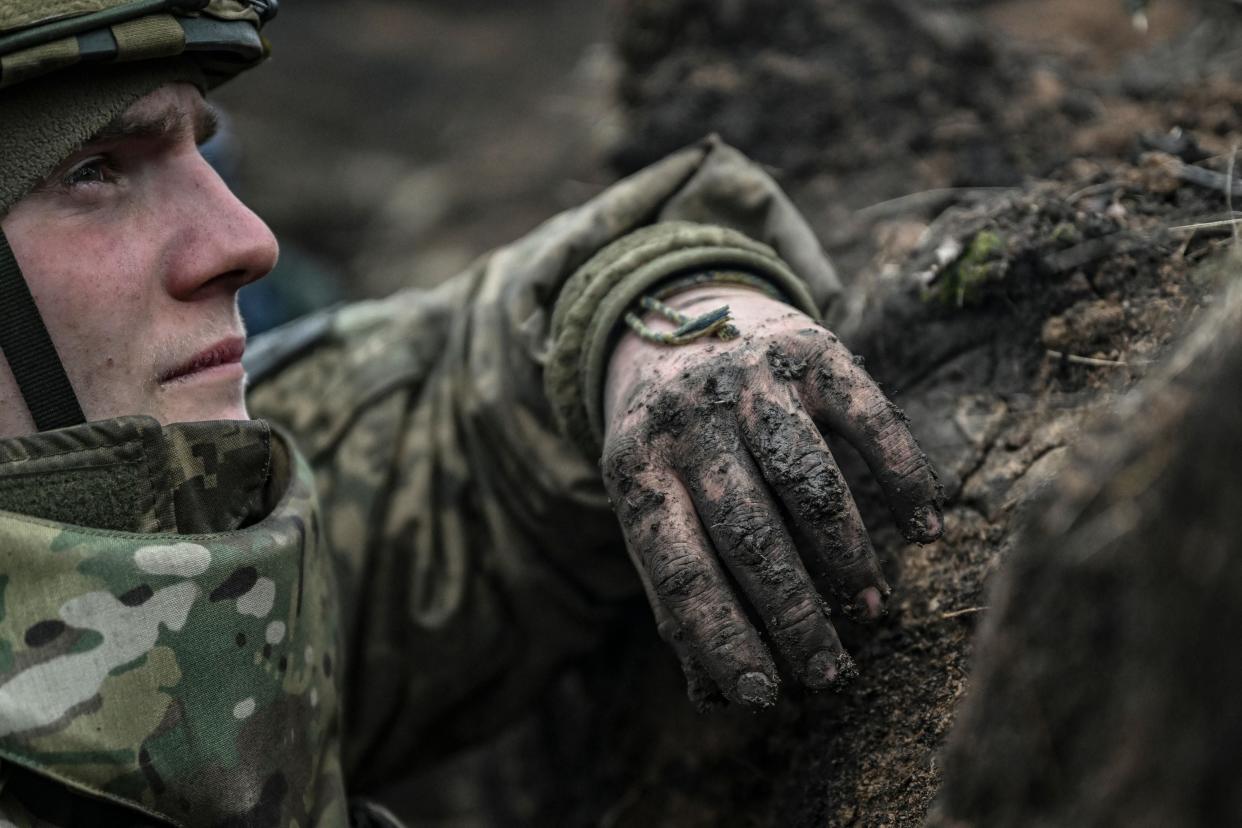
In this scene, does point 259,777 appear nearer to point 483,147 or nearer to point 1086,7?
point 1086,7

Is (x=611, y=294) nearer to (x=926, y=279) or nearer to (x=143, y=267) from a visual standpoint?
(x=926, y=279)

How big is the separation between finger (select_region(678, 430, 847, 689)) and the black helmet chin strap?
0.84 m

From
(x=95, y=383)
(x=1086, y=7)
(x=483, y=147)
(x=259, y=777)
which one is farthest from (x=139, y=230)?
(x=483, y=147)

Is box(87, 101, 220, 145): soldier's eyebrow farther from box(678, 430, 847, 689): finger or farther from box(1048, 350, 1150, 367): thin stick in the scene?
box(1048, 350, 1150, 367): thin stick

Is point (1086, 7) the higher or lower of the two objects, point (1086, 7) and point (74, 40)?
the lower

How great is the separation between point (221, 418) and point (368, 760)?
0.91 metres

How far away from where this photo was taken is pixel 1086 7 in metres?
3.51

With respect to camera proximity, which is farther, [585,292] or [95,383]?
[585,292]

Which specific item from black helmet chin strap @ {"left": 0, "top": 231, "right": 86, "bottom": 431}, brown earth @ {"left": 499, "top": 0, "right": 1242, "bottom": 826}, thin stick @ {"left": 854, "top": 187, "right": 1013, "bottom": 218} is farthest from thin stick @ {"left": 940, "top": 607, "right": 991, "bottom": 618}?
black helmet chin strap @ {"left": 0, "top": 231, "right": 86, "bottom": 431}

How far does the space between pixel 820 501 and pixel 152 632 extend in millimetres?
820

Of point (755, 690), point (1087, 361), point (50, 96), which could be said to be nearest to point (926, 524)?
point (755, 690)

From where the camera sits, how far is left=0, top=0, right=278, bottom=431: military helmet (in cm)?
137

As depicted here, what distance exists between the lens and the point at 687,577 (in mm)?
1229

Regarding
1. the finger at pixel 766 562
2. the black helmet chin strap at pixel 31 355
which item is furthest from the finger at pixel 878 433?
the black helmet chin strap at pixel 31 355
